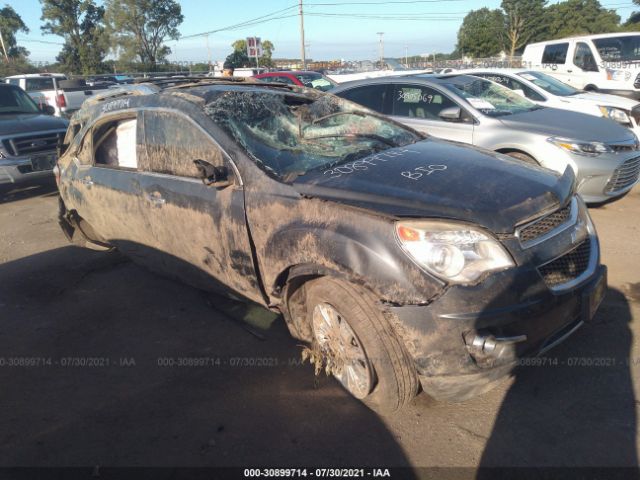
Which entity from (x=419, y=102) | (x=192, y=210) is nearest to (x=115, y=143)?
(x=192, y=210)

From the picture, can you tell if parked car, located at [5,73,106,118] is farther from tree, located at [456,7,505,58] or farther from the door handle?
tree, located at [456,7,505,58]

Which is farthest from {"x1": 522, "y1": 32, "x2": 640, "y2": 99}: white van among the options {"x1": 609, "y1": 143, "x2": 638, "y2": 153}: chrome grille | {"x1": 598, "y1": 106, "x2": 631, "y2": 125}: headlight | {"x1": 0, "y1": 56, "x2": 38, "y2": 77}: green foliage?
{"x1": 0, "y1": 56, "x2": 38, "y2": 77}: green foliage

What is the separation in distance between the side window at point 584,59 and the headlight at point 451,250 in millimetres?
11682

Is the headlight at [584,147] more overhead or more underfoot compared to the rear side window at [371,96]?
more underfoot

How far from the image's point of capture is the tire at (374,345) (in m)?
2.32

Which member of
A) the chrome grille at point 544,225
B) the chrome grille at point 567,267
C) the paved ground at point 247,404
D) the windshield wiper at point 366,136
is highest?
the windshield wiper at point 366,136

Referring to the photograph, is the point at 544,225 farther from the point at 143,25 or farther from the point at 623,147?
the point at 143,25

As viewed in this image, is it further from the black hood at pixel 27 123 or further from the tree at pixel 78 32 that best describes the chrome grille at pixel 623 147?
the tree at pixel 78 32

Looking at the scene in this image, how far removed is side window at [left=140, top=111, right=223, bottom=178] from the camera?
3102 mm

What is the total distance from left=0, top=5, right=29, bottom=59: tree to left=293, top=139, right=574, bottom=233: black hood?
198 ft

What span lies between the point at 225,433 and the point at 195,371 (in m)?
0.66

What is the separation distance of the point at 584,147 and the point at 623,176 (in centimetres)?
56

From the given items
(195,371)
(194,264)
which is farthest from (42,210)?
(195,371)

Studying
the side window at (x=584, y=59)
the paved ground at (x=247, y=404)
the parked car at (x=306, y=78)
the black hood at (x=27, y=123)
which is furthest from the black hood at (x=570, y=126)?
the parked car at (x=306, y=78)
